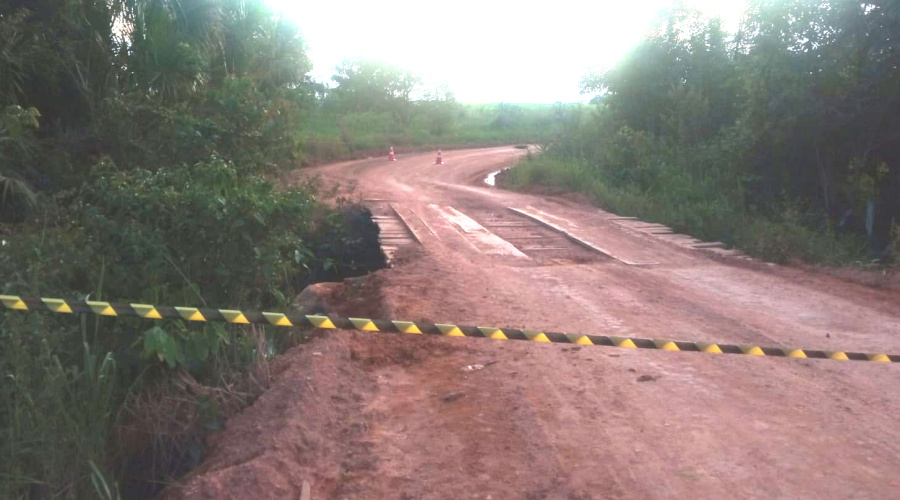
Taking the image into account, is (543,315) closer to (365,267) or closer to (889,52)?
(365,267)

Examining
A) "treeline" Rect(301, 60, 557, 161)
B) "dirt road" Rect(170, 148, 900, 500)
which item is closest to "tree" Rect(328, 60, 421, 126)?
"treeline" Rect(301, 60, 557, 161)

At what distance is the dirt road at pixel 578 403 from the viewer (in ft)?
15.2

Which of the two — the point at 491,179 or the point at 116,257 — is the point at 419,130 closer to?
the point at 491,179

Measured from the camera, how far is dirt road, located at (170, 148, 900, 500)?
4629 mm

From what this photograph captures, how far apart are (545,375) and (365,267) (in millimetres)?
7813

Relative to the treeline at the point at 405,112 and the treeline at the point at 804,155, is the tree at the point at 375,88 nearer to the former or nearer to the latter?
the treeline at the point at 405,112

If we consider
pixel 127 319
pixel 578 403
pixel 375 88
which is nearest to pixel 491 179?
pixel 127 319

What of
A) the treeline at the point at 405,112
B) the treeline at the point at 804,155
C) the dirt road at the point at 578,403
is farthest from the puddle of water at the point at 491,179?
the dirt road at the point at 578,403

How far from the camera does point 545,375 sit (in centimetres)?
631

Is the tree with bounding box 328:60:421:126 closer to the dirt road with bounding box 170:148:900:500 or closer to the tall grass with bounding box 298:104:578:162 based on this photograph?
the tall grass with bounding box 298:104:578:162

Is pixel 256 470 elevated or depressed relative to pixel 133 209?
depressed

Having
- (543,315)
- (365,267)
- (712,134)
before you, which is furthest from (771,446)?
(712,134)

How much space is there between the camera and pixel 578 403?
225 inches

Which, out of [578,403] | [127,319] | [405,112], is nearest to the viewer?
[578,403]
